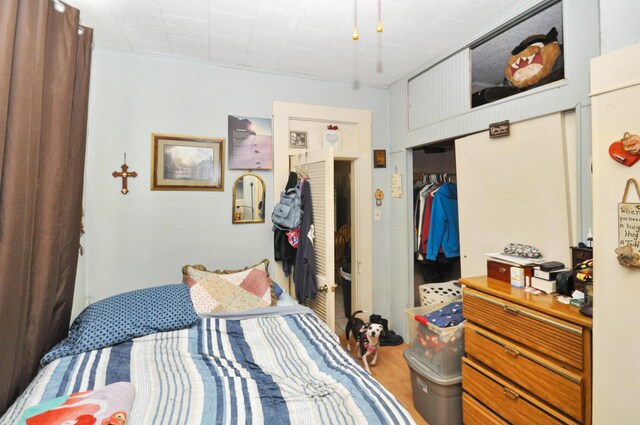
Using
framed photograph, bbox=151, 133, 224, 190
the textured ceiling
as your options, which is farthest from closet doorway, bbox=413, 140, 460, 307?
framed photograph, bbox=151, 133, 224, 190

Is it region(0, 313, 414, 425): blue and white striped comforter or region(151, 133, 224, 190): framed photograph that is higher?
region(151, 133, 224, 190): framed photograph

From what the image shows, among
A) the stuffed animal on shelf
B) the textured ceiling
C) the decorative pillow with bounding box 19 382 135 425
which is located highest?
the textured ceiling

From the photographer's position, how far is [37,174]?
135cm

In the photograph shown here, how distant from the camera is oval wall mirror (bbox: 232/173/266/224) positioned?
2.81 m

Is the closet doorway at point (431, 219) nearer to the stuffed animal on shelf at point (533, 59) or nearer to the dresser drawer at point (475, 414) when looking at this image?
the stuffed animal on shelf at point (533, 59)

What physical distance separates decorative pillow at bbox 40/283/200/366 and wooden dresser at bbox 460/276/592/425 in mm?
1669

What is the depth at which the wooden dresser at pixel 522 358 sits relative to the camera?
1.35 meters

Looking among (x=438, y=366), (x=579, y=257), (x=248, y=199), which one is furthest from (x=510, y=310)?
(x=248, y=199)

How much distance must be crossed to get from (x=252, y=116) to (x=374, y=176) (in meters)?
1.34

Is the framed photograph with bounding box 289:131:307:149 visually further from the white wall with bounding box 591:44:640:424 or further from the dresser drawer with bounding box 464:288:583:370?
the white wall with bounding box 591:44:640:424

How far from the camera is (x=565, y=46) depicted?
5.80 feet

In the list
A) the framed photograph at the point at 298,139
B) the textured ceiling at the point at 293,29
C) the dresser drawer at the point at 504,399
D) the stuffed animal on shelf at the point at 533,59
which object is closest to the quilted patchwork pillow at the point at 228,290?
the framed photograph at the point at 298,139

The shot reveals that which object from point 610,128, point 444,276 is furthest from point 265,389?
point 444,276

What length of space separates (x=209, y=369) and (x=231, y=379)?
0.16 metres
